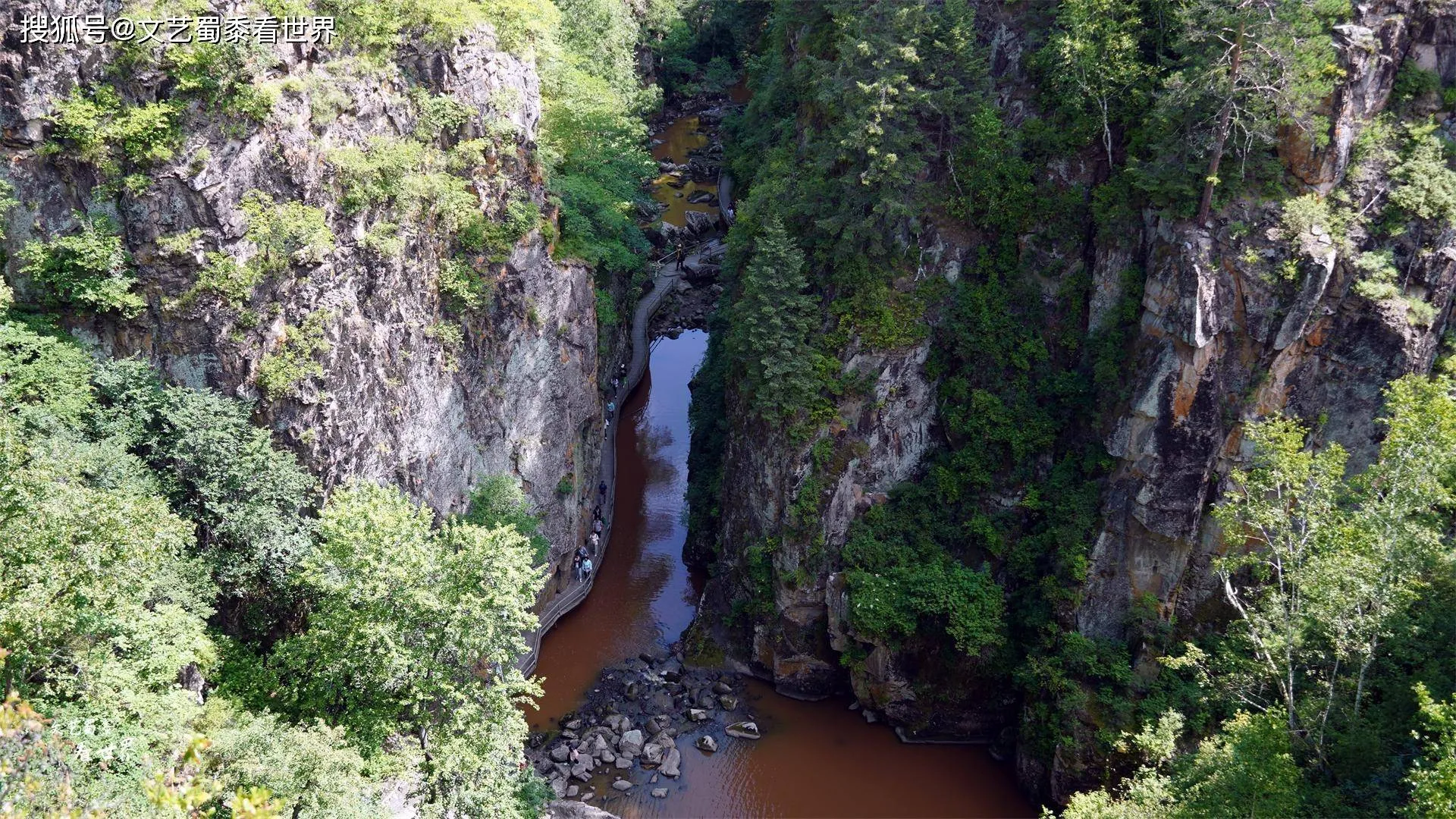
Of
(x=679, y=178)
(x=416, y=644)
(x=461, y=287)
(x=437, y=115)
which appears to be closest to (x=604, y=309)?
(x=461, y=287)

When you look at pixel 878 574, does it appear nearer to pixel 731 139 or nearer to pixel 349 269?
pixel 349 269

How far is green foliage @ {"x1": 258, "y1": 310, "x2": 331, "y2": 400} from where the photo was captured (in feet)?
75.3

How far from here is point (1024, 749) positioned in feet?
99.8

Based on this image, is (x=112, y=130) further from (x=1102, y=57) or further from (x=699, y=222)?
(x=699, y=222)

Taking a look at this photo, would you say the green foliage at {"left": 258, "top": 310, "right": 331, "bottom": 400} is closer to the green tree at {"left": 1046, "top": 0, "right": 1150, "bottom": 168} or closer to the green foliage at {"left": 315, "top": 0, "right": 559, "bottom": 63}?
the green foliage at {"left": 315, "top": 0, "right": 559, "bottom": 63}

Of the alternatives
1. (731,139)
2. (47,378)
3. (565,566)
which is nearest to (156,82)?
(47,378)

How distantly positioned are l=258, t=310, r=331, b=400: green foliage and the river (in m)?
15.0

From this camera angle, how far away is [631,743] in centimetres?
3156

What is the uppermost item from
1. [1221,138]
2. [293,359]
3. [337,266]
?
[1221,138]

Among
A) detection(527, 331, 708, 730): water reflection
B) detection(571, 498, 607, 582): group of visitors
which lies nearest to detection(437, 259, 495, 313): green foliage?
detection(571, 498, 607, 582): group of visitors

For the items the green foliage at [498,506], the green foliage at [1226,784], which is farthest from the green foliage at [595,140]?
the green foliage at [1226,784]

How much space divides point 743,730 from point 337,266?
19520mm

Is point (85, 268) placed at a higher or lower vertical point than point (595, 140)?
lower

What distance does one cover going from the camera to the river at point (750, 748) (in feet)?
99.8
